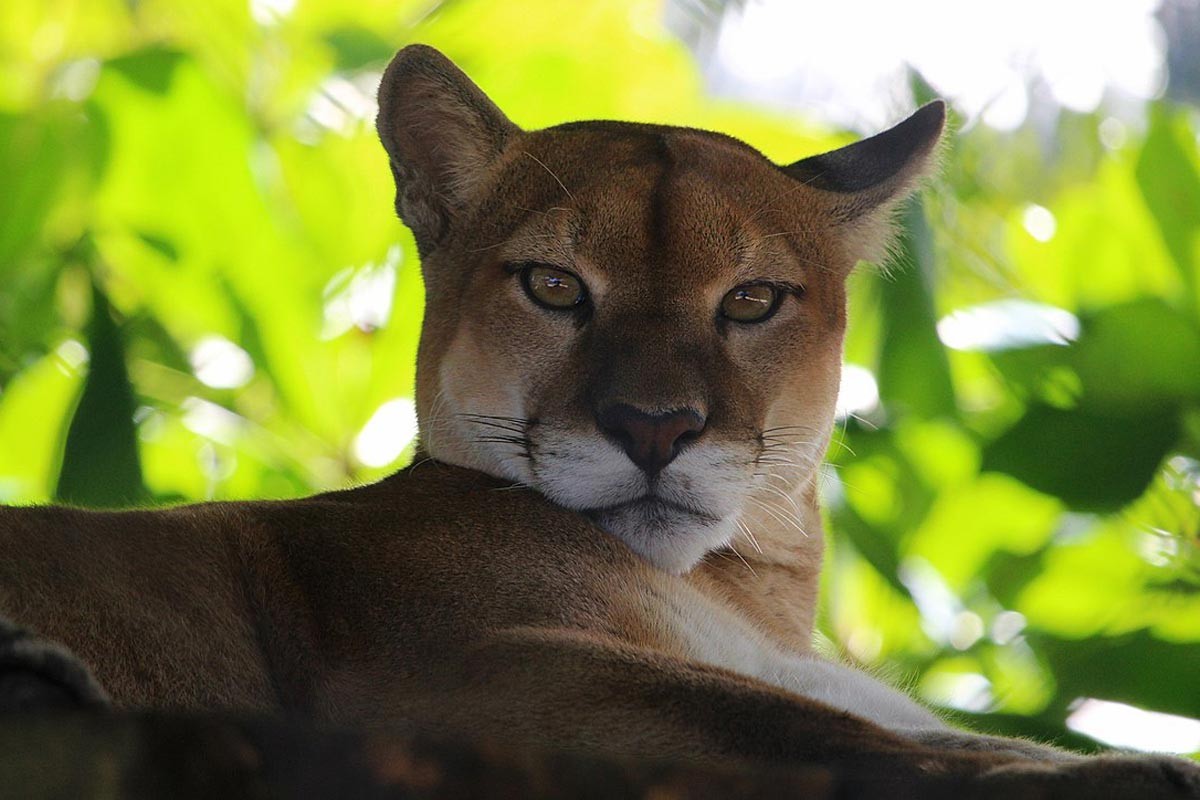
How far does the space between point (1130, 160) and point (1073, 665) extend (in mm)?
2112

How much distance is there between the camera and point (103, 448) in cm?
464

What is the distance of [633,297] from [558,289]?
8.0 inches

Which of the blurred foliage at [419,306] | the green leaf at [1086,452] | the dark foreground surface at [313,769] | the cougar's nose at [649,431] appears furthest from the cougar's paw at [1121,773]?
the green leaf at [1086,452]

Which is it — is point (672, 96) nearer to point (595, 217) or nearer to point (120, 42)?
point (120, 42)

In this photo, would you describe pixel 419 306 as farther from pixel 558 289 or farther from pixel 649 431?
pixel 649 431

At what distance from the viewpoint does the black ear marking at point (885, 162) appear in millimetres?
3814

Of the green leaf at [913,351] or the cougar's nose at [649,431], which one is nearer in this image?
the cougar's nose at [649,431]

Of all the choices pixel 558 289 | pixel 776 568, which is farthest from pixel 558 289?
pixel 776 568

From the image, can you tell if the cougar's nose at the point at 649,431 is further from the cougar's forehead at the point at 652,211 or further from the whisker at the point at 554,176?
the whisker at the point at 554,176

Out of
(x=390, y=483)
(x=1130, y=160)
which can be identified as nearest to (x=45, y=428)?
(x=390, y=483)

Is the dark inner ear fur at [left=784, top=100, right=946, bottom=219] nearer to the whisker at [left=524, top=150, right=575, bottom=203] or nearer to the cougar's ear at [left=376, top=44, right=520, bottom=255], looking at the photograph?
the whisker at [left=524, top=150, right=575, bottom=203]

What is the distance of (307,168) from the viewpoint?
20.5 feet

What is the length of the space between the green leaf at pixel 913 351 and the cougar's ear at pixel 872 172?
4.10 feet

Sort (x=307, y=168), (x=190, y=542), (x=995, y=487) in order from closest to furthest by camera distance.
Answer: (x=190, y=542) < (x=995, y=487) < (x=307, y=168)
